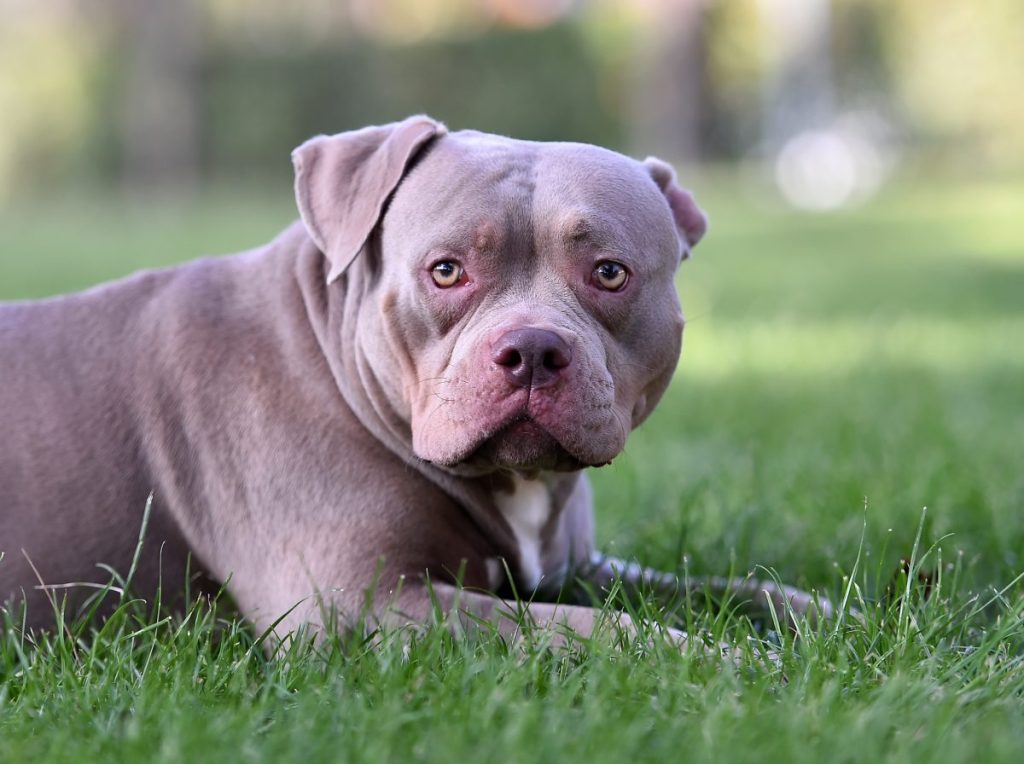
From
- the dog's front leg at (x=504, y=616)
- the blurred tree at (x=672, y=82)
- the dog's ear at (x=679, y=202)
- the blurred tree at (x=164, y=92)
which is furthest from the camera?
the blurred tree at (x=164, y=92)

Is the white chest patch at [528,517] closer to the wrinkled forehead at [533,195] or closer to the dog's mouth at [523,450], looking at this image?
the dog's mouth at [523,450]

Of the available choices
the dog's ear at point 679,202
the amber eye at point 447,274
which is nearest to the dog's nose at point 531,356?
the amber eye at point 447,274

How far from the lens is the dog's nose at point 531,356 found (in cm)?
300

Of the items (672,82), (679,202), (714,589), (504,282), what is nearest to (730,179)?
(672,82)

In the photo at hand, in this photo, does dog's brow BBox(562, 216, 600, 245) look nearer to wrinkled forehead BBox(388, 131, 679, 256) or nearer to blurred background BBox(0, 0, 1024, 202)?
wrinkled forehead BBox(388, 131, 679, 256)

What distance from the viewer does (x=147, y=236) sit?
1627 cm

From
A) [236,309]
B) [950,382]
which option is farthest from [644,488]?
[950,382]

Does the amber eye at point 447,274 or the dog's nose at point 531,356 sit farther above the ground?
the amber eye at point 447,274

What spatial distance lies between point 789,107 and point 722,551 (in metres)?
23.2

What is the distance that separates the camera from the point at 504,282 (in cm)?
328

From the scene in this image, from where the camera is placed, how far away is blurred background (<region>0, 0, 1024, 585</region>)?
4.76 m

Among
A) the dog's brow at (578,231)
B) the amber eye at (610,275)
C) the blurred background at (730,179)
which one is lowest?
the blurred background at (730,179)

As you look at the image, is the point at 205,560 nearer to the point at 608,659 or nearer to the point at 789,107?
the point at 608,659

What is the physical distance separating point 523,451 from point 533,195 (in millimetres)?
641
